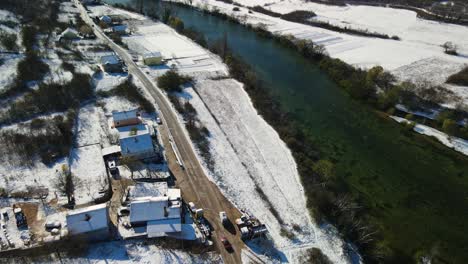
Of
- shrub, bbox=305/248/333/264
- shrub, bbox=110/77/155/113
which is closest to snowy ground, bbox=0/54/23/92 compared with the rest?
shrub, bbox=110/77/155/113

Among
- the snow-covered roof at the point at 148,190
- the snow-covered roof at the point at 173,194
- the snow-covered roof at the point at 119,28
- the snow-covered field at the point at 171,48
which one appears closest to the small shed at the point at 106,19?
the snow-covered roof at the point at 119,28

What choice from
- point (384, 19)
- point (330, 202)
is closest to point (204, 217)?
point (330, 202)

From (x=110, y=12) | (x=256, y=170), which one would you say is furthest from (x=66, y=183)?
(x=110, y=12)

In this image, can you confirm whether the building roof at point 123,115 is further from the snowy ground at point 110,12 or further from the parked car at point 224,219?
the snowy ground at point 110,12

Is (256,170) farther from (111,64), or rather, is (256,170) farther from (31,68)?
(31,68)

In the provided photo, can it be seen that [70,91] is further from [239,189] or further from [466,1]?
[466,1]
